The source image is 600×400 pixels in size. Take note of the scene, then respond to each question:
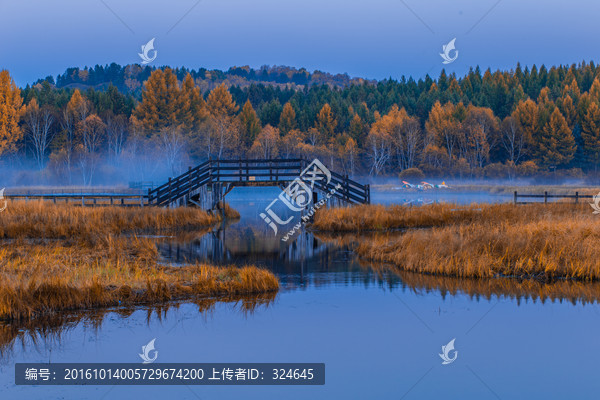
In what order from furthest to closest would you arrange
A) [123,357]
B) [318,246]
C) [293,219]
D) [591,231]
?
1. [293,219]
2. [318,246]
3. [591,231]
4. [123,357]

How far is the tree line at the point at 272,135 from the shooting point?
94.4 m

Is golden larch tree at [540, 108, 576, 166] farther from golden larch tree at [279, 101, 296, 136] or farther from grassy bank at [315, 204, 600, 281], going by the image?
grassy bank at [315, 204, 600, 281]

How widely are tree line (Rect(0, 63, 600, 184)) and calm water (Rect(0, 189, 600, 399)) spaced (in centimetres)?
7688

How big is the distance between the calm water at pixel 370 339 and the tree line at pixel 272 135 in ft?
252

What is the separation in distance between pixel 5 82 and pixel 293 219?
6783 cm

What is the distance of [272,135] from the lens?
334 ft

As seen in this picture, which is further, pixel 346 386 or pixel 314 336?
pixel 314 336

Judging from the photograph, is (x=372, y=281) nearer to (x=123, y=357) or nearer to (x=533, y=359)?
(x=533, y=359)

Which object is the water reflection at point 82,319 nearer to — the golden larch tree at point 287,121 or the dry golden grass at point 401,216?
the dry golden grass at point 401,216

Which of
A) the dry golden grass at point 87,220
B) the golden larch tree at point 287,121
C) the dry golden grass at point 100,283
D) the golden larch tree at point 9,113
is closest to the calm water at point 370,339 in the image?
the dry golden grass at point 100,283

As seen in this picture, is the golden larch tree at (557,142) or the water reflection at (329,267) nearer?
the water reflection at (329,267)

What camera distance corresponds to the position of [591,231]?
20750 mm

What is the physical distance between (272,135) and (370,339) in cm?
9007

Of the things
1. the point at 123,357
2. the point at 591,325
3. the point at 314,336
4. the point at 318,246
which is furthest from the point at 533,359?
the point at 318,246
